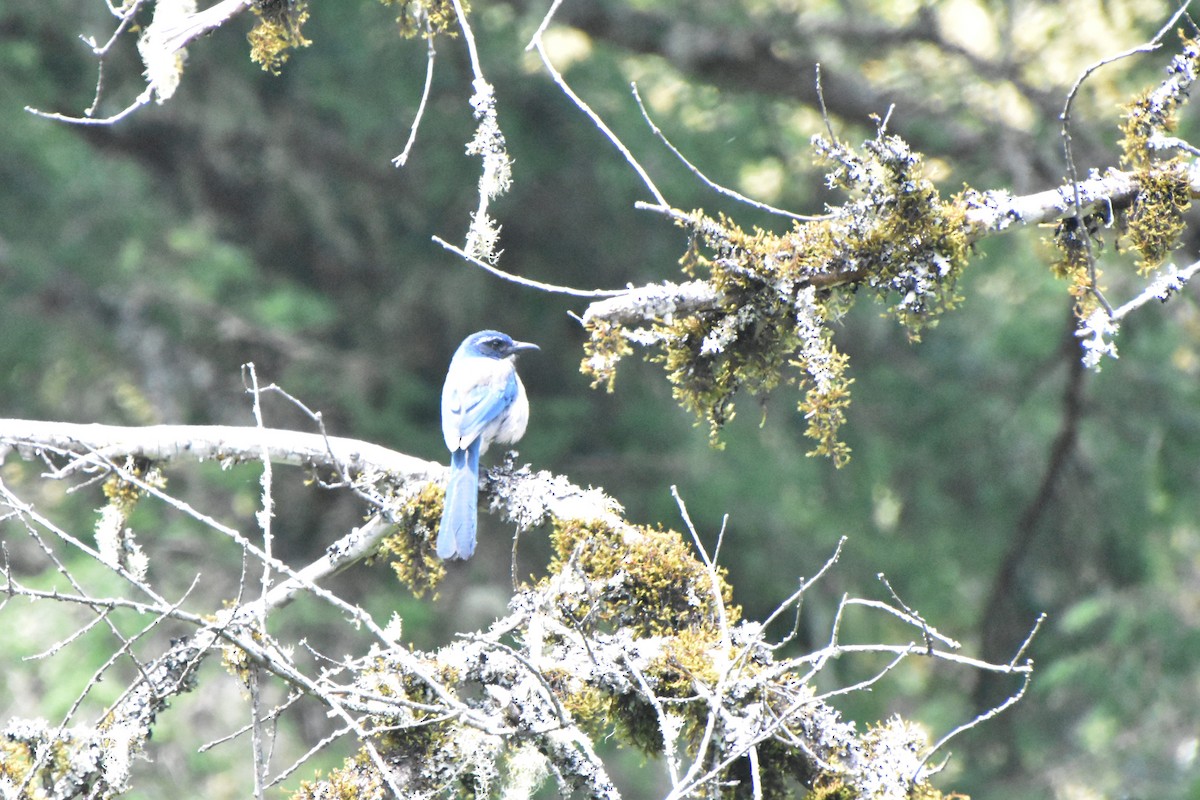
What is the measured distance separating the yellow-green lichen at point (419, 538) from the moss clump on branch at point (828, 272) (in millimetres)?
733

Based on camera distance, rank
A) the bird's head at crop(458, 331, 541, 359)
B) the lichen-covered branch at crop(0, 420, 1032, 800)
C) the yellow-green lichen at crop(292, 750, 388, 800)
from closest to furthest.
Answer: the lichen-covered branch at crop(0, 420, 1032, 800), the yellow-green lichen at crop(292, 750, 388, 800), the bird's head at crop(458, 331, 541, 359)

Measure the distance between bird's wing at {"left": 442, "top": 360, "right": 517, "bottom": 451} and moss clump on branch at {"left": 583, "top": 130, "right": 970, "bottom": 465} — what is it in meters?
1.30

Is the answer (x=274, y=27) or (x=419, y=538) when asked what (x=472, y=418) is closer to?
(x=419, y=538)

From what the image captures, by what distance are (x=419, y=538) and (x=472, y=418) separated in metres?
1.07

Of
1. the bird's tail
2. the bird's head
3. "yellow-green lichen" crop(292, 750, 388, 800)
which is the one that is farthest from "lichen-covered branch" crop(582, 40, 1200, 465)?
the bird's head

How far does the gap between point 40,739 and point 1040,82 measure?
9.11 m

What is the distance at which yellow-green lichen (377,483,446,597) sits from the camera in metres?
4.04

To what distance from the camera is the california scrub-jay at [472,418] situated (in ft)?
12.9

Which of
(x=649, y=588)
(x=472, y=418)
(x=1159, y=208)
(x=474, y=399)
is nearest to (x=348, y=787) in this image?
(x=649, y=588)

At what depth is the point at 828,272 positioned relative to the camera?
11.9 feet

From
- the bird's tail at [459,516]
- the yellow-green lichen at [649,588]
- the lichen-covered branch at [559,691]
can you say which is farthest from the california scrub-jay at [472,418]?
the yellow-green lichen at [649,588]

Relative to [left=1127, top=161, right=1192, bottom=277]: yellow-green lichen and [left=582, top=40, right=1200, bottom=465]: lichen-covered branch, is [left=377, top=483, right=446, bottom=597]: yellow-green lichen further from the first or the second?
[left=1127, top=161, right=1192, bottom=277]: yellow-green lichen

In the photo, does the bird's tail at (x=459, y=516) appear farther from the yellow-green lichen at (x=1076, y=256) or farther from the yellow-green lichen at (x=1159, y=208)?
the yellow-green lichen at (x=1159, y=208)

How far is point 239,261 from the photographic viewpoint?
9.66 meters
